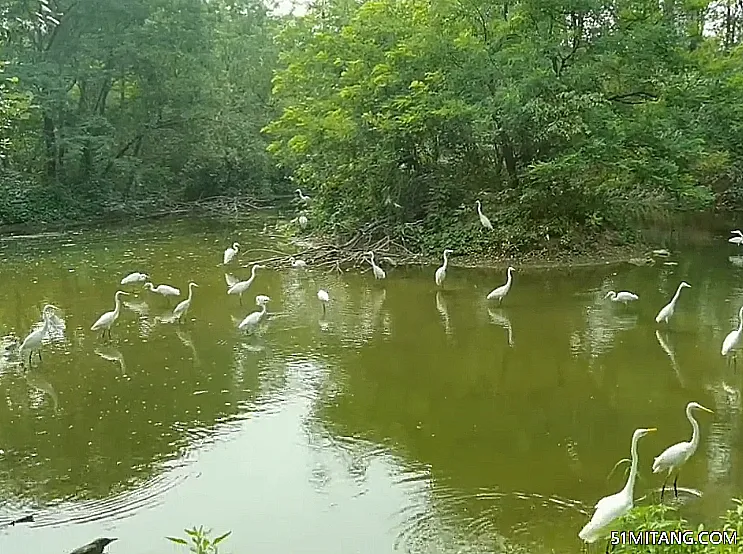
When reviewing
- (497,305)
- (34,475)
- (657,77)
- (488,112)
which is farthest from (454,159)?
(34,475)

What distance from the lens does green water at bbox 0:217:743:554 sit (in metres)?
6.43

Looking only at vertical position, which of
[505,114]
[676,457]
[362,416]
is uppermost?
[505,114]

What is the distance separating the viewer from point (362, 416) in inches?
343

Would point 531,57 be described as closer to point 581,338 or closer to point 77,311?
point 581,338

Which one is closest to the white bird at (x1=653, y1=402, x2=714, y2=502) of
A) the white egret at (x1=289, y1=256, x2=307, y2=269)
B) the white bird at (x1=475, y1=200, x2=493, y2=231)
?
the white bird at (x1=475, y1=200, x2=493, y2=231)

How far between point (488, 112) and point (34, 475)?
475 inches

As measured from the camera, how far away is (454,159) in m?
19.3

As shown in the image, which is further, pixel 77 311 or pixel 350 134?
pixel 350 134

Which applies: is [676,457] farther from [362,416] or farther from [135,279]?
[135,279]

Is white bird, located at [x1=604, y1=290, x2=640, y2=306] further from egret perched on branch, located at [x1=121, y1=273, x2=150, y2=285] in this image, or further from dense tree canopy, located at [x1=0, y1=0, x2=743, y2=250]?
egret perched on branch, located at [x1=121, y1=273, x2=150, y2=285]

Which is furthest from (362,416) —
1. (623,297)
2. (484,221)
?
(484,221)

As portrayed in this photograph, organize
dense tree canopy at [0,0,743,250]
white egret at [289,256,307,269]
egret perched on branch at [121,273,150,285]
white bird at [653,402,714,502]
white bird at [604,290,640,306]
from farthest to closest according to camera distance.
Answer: white egret at [289,256,307,269], dense tree canopy at [0,0,743,250], egret perched on branch at [121,273,150,285], white bird at [604,290,640,306], white bird at [653,402,714,502]

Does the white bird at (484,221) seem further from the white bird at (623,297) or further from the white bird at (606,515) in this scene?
the white bird at (606,515)

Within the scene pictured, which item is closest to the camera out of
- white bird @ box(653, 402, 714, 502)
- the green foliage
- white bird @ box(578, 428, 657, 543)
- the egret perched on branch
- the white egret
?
the green foliage
